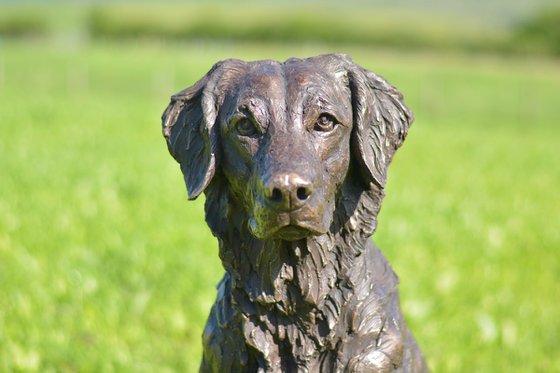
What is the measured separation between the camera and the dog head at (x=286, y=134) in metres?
2.22

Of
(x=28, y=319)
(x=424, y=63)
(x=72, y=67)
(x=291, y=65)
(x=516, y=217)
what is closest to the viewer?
(x=291, y=65)

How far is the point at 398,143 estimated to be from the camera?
8.68 ft

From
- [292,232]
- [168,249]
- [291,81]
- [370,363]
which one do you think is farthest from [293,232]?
[168,249]

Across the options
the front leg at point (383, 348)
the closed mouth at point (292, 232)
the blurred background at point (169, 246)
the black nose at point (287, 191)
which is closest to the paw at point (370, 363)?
the front leg at point (383, 348)

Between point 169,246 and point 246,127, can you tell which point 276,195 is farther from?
point 169,246

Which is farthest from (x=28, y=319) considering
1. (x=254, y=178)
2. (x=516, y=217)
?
(x=516, y=217)

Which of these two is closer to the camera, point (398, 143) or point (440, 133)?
point (398, 143)

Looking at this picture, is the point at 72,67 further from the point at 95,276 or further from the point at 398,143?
the point at 398,143

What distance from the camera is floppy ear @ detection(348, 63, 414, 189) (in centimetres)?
249

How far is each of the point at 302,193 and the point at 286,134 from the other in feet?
0.77

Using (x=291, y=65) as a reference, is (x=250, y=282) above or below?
below

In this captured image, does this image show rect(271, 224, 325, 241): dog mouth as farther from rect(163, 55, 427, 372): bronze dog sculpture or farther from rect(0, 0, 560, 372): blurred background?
rect(0, 0, 560, 372): blurred background

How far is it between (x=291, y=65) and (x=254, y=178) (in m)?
0.45

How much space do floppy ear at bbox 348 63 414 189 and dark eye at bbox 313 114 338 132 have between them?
0.45ft
